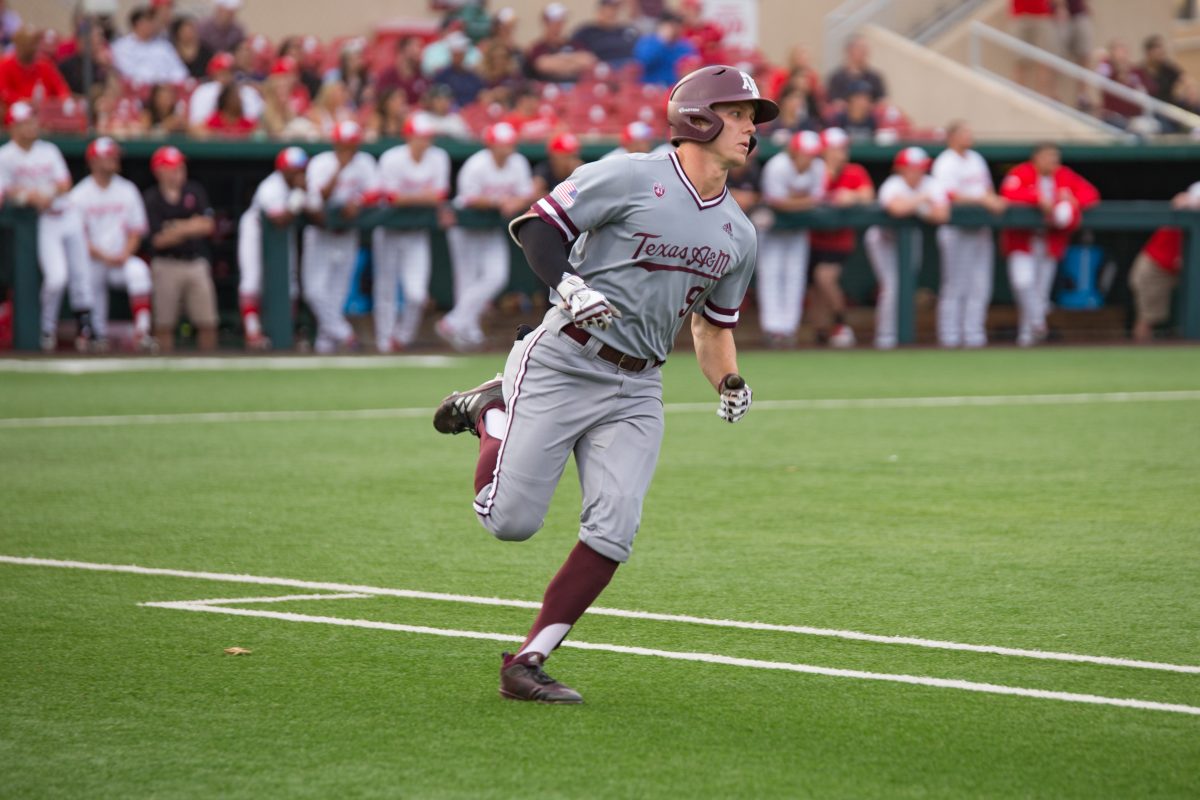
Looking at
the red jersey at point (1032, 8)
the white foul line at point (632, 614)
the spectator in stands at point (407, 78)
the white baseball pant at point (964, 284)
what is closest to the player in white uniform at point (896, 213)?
the white baseball pant at point (964, 284)

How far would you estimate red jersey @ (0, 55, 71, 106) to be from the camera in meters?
16.5

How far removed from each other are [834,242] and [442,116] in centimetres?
440

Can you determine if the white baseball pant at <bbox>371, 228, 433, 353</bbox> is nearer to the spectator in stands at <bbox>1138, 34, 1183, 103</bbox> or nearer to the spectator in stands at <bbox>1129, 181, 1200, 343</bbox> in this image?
the spectator in stands at <bbox>1129, 181, 1200, 343</bbox>

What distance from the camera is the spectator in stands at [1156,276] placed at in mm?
17875

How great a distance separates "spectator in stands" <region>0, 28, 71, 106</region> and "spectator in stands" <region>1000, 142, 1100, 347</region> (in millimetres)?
9977

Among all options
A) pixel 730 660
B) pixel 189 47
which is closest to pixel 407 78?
pixel 189 47

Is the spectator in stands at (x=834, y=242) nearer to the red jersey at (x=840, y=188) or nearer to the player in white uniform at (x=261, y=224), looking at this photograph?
the red jersey at (x=840, y=188)

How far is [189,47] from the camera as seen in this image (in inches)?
709

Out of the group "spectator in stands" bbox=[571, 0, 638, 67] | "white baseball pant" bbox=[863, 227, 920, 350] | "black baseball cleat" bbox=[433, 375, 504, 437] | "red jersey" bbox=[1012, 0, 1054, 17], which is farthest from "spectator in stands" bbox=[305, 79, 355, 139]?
"black baseball cleat" bbox=[433, 375, 504, 437]

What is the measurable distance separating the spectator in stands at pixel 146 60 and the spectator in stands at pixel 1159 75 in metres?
12.8

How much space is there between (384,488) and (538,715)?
420 centimetres

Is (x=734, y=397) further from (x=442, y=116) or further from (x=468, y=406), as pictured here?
(x=442, y=116)

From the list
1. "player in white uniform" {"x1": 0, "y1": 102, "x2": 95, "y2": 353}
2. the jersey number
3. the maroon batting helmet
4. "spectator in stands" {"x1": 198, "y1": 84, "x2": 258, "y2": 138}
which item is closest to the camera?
the maroon batting helmet

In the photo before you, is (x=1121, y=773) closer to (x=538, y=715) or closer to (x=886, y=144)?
(x=538, y=715)
